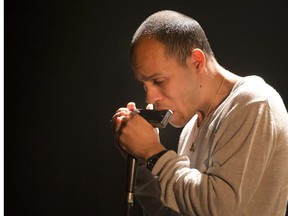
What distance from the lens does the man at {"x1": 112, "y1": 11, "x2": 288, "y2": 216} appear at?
100 cm

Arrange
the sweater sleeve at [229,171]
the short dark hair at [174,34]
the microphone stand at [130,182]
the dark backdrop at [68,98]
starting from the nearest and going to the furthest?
the sweater sleeve at [229,171]
the microphone stand at [130,182]
the short dark hair at [174,34]
the dark backdrop at [68,98]

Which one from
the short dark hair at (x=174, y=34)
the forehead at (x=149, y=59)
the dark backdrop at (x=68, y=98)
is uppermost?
the short dark hair at (x=174, y=34)

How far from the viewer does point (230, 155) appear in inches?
40.1

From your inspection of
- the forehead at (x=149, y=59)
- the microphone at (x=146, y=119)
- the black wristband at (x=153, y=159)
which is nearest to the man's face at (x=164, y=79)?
the forehead at (x=149, y=59)

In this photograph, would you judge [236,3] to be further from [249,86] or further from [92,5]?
[249,86]

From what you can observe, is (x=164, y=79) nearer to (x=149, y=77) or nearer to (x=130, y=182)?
(x=149, y=77)

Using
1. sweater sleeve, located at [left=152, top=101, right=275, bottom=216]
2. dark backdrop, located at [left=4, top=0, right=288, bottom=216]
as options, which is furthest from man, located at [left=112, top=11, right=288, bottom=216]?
dark backdrop, located at [left=4, top=0, right=288, bottom=216]

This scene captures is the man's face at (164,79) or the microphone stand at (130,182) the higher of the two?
the man's face at (164,79)

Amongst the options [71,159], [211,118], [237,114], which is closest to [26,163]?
[71,159]

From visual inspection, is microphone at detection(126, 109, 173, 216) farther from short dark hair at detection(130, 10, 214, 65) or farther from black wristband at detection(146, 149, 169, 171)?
short dark hair at detection(130, 10, 214, 65)

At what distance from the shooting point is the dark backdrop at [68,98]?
1.89 meters

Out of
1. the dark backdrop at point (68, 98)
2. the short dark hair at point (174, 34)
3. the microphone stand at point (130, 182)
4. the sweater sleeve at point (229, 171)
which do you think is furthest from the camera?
the dark backdrop at point (68, 98)

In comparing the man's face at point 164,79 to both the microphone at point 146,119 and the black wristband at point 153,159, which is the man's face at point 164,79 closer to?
the microphone at point 146,119

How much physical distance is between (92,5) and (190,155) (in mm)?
915
